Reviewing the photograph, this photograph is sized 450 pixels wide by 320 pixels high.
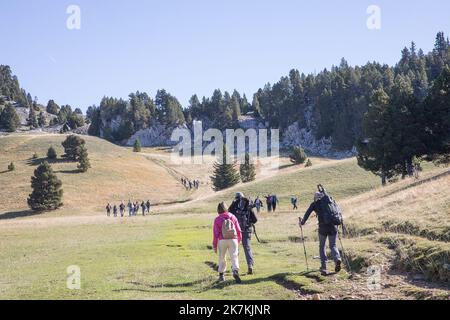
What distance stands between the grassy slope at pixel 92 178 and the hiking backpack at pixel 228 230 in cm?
6695

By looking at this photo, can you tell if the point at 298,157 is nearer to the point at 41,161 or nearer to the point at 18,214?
the point at 41,161

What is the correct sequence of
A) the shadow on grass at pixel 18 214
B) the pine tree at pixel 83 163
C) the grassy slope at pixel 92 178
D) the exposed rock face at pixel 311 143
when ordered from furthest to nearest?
the exposed rock face at pixel 311 143
the pine tree at pixel 83 163
the grassy slope at pixel 92 178
the shadow on grass at pixel 18 214

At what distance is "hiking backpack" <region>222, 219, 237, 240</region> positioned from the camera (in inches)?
608

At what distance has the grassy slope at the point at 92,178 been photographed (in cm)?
8556

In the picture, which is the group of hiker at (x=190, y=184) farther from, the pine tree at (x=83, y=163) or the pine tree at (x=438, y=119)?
the pine tree at (x=438, y=119)

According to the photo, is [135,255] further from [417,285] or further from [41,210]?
[41,210]

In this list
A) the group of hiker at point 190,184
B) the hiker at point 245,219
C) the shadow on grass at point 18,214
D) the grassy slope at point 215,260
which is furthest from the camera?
the group of hiker at point 190,184

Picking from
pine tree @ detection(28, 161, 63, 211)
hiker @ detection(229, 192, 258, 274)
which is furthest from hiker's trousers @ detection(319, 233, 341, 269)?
pine tree @ detection(28, 161, 63, 211)

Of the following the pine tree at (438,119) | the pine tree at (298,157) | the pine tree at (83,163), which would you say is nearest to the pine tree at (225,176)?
the pine tree at (298,157)

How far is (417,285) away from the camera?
1348 cm

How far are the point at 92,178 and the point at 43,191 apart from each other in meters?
23.1

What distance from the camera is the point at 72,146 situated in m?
113

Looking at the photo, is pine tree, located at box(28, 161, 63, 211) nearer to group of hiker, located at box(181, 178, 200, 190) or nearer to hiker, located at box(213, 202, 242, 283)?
group of hiker, located at box(181, 178, 200, 190)
